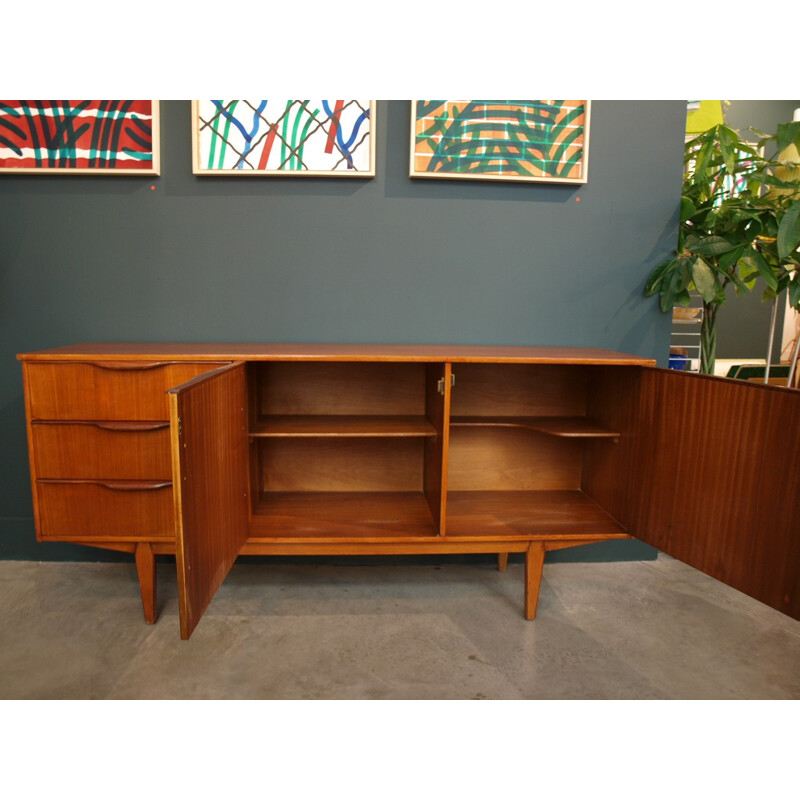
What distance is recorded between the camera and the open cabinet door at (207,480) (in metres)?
1.32

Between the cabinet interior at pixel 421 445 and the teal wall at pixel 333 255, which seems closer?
the cabinet interior at pixel 421 445

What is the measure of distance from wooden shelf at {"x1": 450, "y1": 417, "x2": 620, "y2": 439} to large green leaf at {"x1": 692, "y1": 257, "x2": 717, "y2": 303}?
27.6 inches

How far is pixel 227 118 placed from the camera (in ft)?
7.88

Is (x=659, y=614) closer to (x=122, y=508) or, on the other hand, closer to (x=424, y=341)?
(x=424, y=341)

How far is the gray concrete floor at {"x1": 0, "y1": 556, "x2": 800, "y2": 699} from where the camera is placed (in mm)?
1775

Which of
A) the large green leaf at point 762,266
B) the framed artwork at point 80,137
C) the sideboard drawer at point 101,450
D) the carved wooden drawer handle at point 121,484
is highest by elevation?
the framed artwork at point 80,137

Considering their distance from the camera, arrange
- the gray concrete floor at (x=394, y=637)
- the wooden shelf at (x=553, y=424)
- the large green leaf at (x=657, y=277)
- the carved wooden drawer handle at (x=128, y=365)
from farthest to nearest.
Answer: the large green leaf at (x=657, y=277) < the wooden shelf at (x=553, y=424) < the carved wooden drawer handle at (x=128, y=365) < the gray concrete floor at (x=394, y=637)

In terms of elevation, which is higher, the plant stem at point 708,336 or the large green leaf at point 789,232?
the large green leaf at point 789,232

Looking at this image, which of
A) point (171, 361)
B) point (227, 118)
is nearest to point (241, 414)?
point (171, 361)

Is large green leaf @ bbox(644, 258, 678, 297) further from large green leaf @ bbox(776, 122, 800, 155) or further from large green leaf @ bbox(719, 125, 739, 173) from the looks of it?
large green leaf @ bbox(776, 122, 800, 155)

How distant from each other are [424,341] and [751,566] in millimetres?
1540

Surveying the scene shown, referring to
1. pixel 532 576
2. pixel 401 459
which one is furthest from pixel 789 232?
pixel 401 459

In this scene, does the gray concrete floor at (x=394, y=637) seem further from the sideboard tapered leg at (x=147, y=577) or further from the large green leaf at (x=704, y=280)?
the large green leaf at (x=704, y=280)

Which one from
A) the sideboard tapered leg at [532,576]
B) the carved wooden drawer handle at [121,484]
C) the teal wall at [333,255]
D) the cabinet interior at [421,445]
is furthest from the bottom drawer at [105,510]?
the sideboard tapered leg at [532,576]
